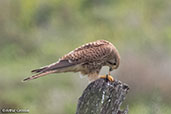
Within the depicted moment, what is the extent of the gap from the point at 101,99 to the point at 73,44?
11.3 meters

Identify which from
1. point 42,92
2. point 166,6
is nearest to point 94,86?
point 42,92

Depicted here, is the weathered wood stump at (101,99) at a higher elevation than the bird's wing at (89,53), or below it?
below

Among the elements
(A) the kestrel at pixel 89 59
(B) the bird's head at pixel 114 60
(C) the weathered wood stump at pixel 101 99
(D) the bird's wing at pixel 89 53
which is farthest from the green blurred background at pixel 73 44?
(C) the weathered wood stump at pixel 101 99

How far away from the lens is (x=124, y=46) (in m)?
16.7

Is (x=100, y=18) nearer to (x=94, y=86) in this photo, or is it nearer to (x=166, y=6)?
(x=166, y=6)

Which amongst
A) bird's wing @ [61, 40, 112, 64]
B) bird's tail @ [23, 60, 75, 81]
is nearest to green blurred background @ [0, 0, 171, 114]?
bird's wing @ [61, 40, 112, 64]

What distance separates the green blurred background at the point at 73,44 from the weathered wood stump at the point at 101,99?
305cm

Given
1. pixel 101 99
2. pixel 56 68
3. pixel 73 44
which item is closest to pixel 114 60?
pixel 56 68

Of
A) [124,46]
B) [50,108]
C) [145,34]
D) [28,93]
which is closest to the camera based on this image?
[50,108]

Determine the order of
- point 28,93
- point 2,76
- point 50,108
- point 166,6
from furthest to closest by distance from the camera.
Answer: point 166,6, point 2,76, point 28,93, point 50,108

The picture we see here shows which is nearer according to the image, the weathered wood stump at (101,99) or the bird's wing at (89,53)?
the weathered wood stump at (101,99)

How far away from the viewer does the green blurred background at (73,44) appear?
13281 mm

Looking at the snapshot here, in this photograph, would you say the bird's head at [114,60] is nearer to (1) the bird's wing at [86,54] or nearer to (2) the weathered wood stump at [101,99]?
(1) the bird's wing at [86,54]

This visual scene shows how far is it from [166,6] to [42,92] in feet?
32.0
